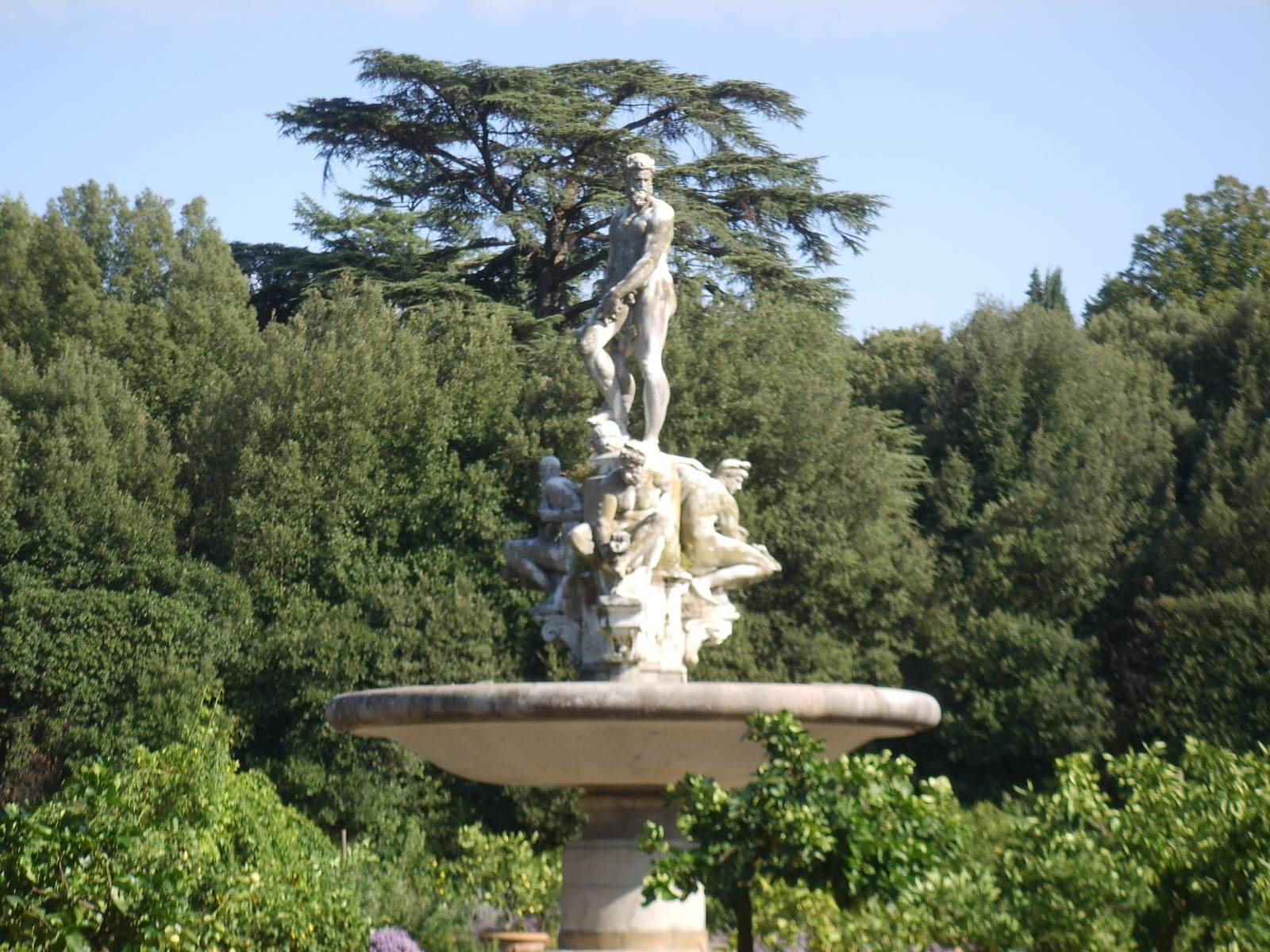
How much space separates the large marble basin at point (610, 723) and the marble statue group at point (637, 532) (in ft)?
4.71

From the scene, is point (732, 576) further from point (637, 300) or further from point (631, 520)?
point (637, 300)

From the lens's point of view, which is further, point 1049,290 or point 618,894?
point 1049,290

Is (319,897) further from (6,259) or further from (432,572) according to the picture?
(6,259)

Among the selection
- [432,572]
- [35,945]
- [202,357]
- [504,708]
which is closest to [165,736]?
[432,572]

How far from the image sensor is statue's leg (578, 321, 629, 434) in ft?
44.8

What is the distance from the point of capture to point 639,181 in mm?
13641

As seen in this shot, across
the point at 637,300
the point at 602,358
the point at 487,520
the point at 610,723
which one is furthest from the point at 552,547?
the point at 487,520

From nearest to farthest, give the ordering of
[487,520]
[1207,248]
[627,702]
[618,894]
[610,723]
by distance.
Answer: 1. [627,702]
2. [610,723]
3. [618,894]
4. [487,520]
5. [1207,248]

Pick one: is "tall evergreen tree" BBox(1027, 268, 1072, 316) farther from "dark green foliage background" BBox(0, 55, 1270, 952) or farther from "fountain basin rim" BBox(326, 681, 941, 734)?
"fountain basin rim" BBox(326, 681, 941, 734)

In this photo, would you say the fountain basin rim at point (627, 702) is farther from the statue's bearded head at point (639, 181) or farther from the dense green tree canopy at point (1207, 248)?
the dense green tree canopy at point (1207, 248)

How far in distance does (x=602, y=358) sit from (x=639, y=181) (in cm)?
125

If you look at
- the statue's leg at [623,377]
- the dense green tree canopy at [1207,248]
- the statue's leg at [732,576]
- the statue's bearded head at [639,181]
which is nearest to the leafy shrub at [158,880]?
the statue's leg at [732,576]

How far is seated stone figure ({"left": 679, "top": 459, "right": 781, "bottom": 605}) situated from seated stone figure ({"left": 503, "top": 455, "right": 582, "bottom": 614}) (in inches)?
28.7

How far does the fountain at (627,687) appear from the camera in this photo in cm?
1031
